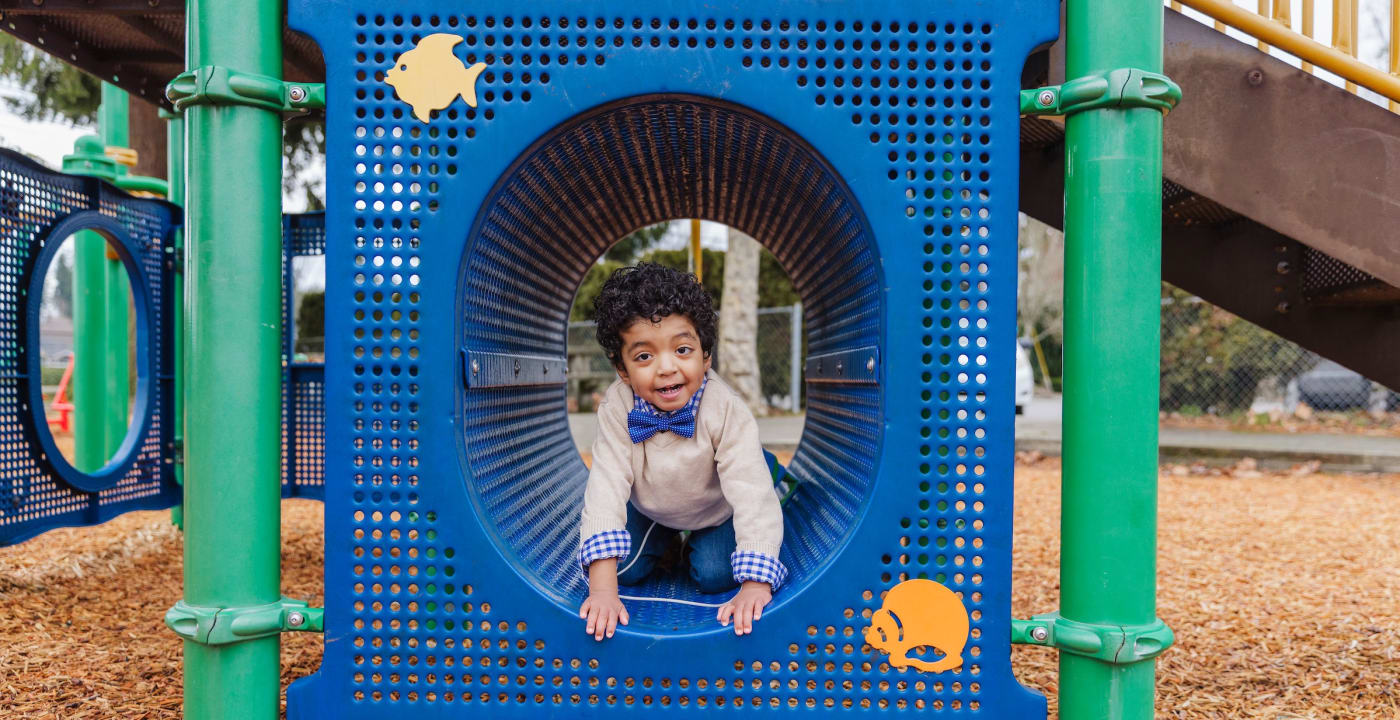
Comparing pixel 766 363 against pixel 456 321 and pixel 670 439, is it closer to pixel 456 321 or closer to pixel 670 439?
pixel 670 439

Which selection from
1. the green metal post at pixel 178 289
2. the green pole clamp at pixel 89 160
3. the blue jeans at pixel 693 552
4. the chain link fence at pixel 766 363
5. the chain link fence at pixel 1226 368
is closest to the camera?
the blue jeans at pixel 693 552

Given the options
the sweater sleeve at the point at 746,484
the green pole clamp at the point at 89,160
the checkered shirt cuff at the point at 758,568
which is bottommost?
the checkered shirt cuff at the point at 758,568

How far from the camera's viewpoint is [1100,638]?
6.37 ft

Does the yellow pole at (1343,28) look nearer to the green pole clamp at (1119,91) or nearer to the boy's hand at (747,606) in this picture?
the green pole clamp at (1119,91)

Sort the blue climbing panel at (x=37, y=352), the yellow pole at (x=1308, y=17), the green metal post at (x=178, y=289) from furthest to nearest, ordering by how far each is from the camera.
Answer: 1. the green metal post at (x=178, y=289)
2. the blue climbing panel at (x=37, y=352)
3. the yellow pole at (x=1308, y=17)

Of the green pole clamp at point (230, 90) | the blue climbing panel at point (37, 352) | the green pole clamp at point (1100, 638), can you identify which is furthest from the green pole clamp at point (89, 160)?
the green pole clamp at point (1100, 638)

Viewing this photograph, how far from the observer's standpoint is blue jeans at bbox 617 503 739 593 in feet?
8.07

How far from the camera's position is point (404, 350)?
196cm

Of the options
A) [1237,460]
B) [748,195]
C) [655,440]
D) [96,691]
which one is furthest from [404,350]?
[1237,460]

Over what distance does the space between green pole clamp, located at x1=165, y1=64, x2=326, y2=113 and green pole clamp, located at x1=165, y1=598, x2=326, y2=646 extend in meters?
1.11

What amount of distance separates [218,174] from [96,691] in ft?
5.79

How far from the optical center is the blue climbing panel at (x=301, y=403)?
423 cm

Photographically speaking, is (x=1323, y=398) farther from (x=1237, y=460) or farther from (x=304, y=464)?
(x=304, y=464)

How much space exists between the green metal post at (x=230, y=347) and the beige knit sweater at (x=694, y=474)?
772 millimetres
